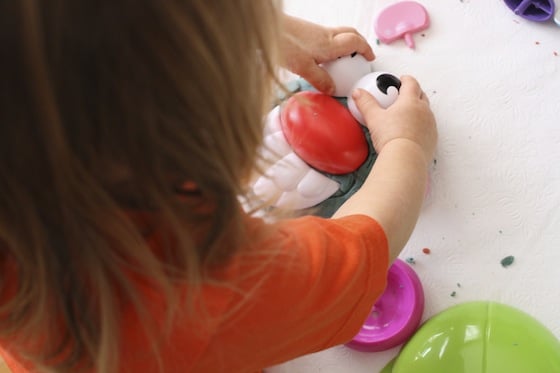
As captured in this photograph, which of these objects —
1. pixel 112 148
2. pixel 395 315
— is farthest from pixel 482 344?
pixel 112 148

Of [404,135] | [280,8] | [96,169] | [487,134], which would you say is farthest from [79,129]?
[487,134]

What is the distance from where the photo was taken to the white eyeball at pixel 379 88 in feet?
2.19

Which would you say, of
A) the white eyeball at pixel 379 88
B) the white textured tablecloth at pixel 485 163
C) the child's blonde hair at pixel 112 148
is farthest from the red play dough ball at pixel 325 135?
the child's blonde hair at pixel 112 148

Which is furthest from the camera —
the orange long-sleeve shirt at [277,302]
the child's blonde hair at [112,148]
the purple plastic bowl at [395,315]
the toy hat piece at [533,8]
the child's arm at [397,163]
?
the toy hat piece at [533,8]

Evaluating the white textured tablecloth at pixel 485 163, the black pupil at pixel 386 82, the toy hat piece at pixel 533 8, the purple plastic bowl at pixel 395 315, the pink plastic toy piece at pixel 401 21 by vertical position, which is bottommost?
the purple plastic bowl at pixel 395 315

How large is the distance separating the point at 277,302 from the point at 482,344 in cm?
29

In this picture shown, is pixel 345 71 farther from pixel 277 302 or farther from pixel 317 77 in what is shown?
pixel 277 302

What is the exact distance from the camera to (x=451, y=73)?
789 mm

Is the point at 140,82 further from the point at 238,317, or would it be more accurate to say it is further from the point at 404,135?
the point at 404,135

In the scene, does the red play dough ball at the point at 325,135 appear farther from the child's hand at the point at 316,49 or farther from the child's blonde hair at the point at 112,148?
the child's blonde hair at the point at 112,148

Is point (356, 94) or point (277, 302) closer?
point (277, 302)

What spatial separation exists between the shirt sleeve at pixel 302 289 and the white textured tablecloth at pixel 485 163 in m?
0.22

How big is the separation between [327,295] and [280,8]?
0.22m

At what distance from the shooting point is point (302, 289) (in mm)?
429
